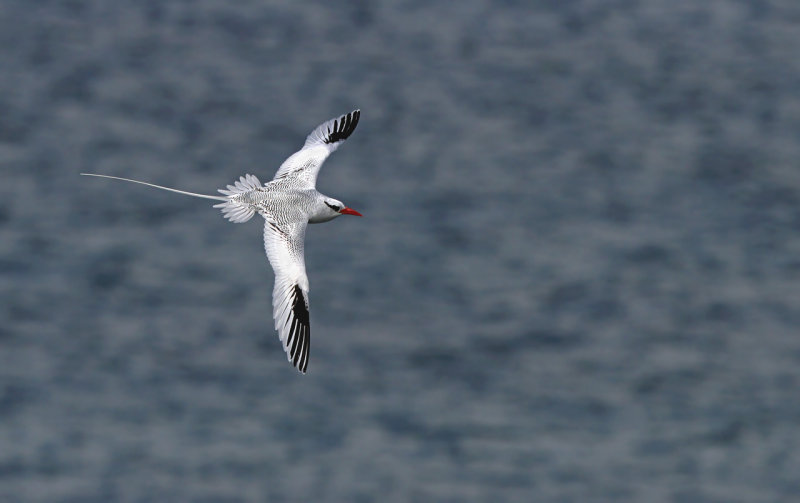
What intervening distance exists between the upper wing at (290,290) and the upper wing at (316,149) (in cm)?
131

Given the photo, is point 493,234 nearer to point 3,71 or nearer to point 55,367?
point 55,367

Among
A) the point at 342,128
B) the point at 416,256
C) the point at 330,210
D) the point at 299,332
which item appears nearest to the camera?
the point at 299,332

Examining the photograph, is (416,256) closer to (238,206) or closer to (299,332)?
(238,206)

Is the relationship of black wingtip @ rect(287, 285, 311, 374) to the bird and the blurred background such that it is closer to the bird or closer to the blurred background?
the bird

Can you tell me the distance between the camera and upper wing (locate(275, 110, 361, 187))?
20109mm

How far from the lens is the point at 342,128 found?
21562 millimetres

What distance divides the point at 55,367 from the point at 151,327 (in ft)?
6.14

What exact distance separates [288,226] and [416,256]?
10682mm

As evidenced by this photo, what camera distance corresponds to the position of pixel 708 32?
116ft

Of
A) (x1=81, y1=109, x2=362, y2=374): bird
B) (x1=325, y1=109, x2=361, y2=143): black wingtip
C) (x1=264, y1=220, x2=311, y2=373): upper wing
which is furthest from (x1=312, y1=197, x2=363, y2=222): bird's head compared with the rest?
(x1=325, y1=109, x2=361, y2=143): black wingtip

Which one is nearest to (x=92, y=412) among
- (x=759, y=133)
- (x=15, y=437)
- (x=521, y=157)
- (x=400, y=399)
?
(x=15, y=437)

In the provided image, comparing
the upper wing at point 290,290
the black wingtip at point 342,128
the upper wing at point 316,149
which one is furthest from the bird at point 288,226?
the black wingtip at point 342,128

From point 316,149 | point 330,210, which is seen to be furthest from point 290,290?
point 316,149

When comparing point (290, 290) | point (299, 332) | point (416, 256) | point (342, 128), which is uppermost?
point (416, 256)
